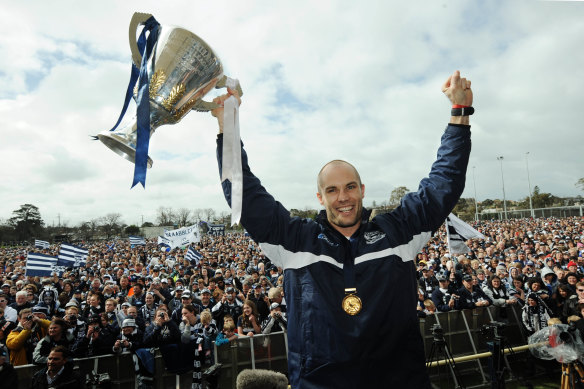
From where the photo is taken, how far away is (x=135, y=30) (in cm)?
226

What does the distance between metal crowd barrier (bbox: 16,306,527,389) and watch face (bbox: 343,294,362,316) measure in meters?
3.48

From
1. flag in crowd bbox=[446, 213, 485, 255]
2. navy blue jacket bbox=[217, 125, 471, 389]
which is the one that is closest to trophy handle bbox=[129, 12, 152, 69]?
navy blue jacket bbox=[217, 125, 471, 389]

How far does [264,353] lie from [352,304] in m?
4.97

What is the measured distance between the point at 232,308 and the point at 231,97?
21.2 feet

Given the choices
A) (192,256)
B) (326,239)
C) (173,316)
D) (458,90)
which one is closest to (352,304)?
(326,239)

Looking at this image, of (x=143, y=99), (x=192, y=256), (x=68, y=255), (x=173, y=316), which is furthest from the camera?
(x=192, y=256)

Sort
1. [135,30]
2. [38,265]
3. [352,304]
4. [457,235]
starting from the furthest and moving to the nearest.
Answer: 1. [38,265]
2. [457,235]
3. [135,30]
4. [352,304]

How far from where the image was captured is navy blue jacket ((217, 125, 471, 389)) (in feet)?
5.50

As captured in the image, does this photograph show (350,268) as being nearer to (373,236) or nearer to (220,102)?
(373,236)

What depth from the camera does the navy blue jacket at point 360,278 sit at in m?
1.68

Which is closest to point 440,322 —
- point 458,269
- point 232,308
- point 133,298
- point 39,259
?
point 232,308

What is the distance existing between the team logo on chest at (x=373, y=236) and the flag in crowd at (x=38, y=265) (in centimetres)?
1344

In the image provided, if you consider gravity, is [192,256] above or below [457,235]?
below

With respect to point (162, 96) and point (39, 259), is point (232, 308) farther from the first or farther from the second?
point (39, 259)
